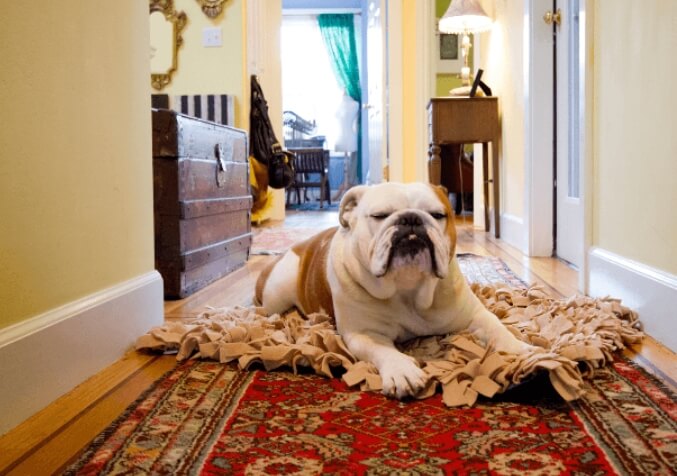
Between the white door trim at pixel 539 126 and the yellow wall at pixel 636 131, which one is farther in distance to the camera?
the white door trim at pixel 539 126

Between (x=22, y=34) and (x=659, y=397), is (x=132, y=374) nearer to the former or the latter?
(x=22, y=34)

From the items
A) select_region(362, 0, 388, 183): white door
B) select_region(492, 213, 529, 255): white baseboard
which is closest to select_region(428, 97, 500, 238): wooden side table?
select_region(492, 213, 529, 255): white baseboard

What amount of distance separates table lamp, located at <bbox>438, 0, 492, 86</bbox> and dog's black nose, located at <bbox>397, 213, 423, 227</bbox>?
A: 10.5ft

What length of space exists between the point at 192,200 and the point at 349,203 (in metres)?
1.13

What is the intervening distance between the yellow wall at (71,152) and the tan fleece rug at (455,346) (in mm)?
276

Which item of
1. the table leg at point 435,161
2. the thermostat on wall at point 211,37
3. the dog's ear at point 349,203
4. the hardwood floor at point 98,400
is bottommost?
the hardwood floor at point 98,400

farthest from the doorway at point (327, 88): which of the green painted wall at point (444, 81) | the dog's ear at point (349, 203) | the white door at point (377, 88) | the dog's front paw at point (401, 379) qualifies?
the dog's front paw at point (401, 379)

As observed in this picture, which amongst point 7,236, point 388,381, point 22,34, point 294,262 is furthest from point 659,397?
point 22,34

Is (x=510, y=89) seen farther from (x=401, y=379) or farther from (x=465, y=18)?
(x=401, y=379)

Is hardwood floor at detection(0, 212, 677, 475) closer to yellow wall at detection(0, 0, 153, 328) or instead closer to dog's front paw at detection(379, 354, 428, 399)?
yellow wall at detection(0, 0, 153, 328)

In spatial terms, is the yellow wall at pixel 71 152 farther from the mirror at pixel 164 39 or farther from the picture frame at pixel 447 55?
the picture frame at pixel 447 55

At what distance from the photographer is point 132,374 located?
1438 millimetres

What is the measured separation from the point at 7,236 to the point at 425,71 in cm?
473

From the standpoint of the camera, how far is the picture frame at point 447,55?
6.46 metres
